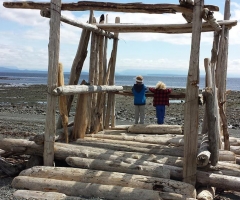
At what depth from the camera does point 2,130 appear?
49.5 feet

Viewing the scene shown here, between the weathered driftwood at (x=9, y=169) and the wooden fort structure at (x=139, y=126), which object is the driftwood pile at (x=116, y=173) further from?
the weathered driftwood at (x=9, y=169)

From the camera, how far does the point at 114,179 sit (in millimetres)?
6973

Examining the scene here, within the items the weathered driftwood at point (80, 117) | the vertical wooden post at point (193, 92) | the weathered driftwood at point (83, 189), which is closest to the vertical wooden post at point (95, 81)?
the weathered driftwood at point (80, 117)

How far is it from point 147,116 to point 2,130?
10.4 m

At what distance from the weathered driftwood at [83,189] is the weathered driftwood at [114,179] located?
0.17 metres

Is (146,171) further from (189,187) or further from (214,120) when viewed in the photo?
(214,120)

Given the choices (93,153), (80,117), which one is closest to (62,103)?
(80,117)

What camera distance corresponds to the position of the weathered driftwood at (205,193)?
263 inches

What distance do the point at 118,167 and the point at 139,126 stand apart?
3.73m

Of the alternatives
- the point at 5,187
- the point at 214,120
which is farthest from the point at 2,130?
the point at 214,120

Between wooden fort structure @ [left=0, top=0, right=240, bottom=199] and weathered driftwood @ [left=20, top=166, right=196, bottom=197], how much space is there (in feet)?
0.06

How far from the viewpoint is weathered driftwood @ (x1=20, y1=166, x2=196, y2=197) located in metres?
6.66

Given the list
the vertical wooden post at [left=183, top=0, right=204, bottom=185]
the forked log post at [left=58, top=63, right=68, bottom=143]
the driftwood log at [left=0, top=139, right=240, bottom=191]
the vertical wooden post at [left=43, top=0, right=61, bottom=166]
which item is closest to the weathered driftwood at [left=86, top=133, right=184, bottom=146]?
the forked log post at [left=58, top=63, right=68, bottom=143]

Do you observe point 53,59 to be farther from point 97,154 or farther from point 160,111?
point 160,111
